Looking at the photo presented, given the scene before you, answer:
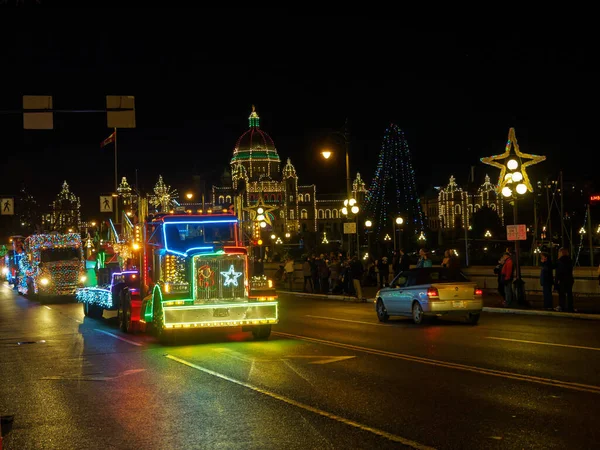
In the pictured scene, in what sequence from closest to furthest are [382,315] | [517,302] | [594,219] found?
[382,315] → [517,302] → [594,219]

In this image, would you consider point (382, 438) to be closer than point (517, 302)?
Yes

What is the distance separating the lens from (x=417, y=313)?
68.5 feet

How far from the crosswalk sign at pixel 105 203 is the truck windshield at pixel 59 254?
12408 millimetres

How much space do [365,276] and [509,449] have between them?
35222mm

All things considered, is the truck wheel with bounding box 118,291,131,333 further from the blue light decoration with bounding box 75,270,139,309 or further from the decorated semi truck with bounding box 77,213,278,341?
the blue light decoration with bounding box 75,270,139,309

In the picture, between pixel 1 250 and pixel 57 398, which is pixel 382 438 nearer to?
pixel 57 398

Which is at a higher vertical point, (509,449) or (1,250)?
(1,250)

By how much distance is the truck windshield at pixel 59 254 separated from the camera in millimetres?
40625

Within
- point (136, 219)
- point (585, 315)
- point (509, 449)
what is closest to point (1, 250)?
point (136, 219)

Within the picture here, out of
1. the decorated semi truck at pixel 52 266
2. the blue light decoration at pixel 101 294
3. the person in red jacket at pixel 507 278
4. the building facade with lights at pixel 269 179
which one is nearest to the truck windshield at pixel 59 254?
the decorated semi truck at pixel 52 266

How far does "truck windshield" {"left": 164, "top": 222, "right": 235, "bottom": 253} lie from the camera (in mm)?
19109

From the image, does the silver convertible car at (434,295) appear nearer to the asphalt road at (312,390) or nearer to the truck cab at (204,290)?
the asphalt road at (312,390)

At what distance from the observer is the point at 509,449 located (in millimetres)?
7531

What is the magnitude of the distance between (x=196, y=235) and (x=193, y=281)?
214 cm
